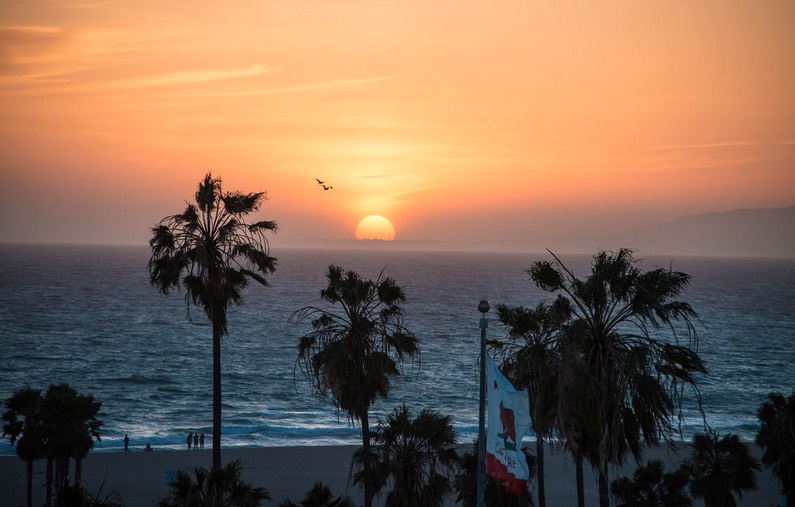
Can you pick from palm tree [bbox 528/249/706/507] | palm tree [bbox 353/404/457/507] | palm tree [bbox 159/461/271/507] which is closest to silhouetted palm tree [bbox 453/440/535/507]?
palm tree [bbox 353/404/457/507]

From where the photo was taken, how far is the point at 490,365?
575 inches

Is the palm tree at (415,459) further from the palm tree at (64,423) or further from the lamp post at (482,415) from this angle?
the palm tree at (64,423)

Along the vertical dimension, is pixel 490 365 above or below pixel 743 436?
above

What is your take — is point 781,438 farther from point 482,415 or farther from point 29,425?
point 29,425

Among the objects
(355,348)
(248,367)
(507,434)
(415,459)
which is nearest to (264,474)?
(415,459)

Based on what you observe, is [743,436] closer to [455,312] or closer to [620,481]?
[620,481]

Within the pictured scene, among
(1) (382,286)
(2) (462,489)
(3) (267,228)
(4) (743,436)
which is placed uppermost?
(3) (267,228)

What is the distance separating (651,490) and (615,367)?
11547 millimetres

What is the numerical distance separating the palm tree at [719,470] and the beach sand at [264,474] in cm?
677

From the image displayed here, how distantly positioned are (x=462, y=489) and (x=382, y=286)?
6.64 m

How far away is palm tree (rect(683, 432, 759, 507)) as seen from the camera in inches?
1009

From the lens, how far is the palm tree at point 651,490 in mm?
24094

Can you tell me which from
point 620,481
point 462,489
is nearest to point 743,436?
point 620,481

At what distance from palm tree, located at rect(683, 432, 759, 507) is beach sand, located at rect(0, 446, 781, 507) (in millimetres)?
6766
